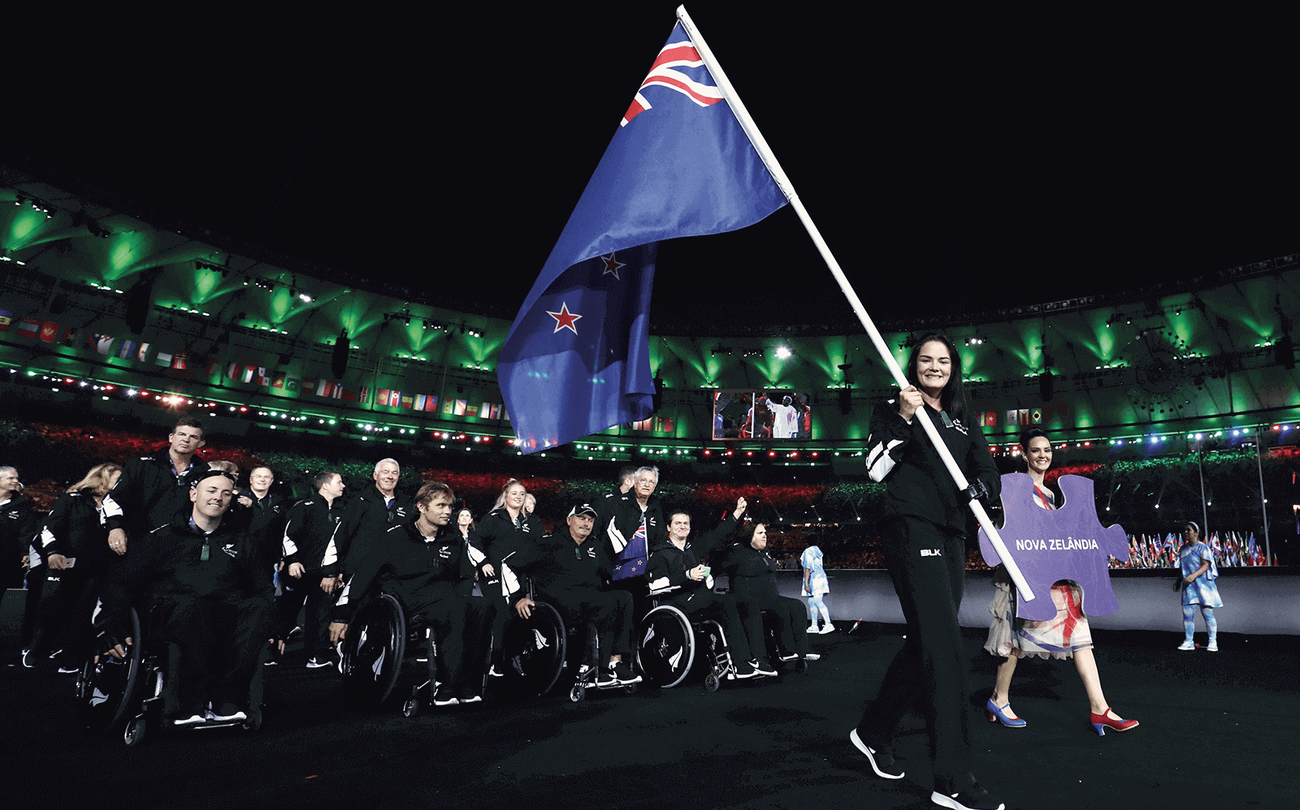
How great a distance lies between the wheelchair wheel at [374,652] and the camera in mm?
4883

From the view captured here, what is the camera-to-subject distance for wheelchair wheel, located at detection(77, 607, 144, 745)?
4031mm

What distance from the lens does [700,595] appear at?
6.70m

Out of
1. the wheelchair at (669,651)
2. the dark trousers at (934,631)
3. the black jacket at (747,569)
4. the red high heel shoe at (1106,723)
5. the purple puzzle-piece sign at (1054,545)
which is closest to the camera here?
the dark trousers at (934,631)

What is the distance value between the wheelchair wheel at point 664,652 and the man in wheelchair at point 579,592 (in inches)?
12.0

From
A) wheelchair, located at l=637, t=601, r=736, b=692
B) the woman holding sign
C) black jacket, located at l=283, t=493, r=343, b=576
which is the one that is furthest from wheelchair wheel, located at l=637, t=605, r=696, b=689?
black jacket, located at l=283, t=493, r=343, b=576

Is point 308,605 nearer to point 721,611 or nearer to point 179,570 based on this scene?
point 179,570

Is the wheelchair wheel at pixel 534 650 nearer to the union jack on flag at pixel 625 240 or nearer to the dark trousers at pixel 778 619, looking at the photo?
the dark trousers at pixel 778 619

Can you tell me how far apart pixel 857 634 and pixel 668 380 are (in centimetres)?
1985

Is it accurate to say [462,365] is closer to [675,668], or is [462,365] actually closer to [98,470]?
[98,470]

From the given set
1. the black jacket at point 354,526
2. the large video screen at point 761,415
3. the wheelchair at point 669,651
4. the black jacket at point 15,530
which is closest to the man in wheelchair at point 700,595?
the wheelchair at point 669,651

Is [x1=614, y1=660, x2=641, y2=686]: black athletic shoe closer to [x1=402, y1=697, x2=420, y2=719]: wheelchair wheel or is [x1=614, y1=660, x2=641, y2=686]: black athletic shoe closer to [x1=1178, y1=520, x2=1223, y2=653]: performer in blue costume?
[x1=402, y1=697, x2=420, y2=719]: wheelchair wheel

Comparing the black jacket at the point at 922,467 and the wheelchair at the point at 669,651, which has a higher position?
the black jacket at the point at 922,467

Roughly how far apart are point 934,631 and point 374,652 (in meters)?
3.92

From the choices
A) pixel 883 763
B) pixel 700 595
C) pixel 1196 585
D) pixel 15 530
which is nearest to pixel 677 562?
pixel 700 595
